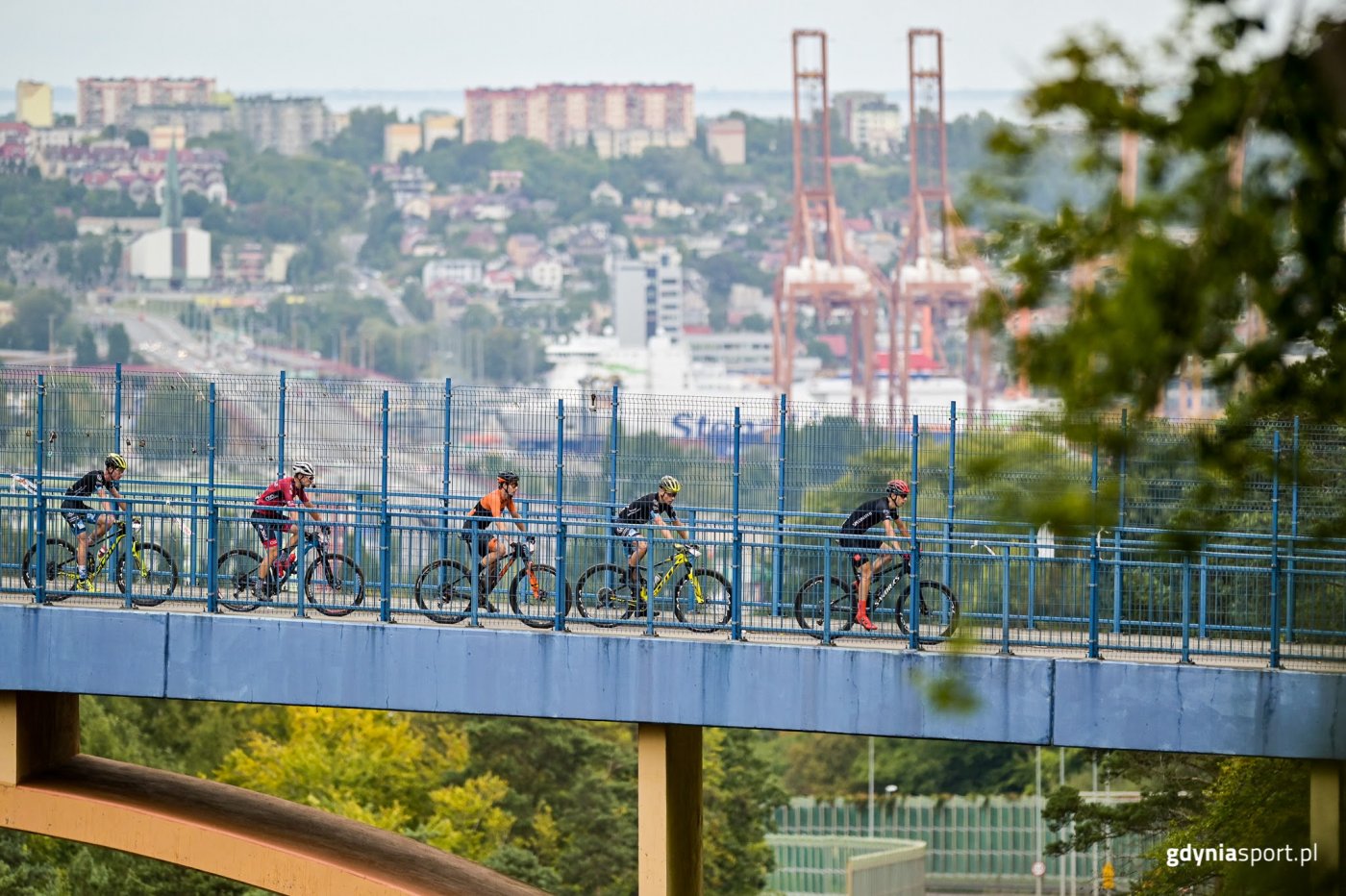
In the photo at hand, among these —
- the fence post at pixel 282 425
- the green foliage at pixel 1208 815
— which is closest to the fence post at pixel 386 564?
the fence post at pixel 282 425

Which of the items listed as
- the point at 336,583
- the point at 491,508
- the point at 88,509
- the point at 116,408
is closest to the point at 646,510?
the point at 491,508

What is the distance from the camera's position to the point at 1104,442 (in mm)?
9641

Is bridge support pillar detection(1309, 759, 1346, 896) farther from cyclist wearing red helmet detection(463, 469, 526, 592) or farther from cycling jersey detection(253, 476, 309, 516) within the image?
cycling jersey detection(253, 476, 309, 516)

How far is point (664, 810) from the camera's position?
18531mm

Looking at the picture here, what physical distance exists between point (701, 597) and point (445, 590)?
2371 mm

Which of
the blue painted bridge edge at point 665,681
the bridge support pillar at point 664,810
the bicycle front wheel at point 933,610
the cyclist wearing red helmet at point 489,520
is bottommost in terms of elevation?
the bridge support pillar at point 664,810

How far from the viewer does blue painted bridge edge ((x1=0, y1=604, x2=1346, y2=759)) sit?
17.6m

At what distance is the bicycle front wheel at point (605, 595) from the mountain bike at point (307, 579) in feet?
7.00

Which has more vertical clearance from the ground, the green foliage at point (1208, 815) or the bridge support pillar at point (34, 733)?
the bridge support pillar at point (34, 733)

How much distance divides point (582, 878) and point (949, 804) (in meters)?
18.9

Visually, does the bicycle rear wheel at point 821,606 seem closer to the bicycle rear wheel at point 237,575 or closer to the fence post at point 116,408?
the bicycle rear wheel at point 237,575

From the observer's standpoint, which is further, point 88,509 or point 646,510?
point 88,509

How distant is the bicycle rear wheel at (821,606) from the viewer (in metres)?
19.6

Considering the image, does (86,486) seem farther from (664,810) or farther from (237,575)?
(664,810)
